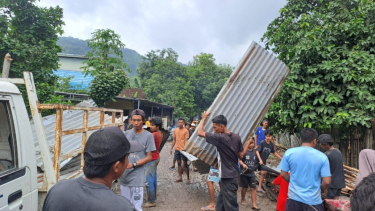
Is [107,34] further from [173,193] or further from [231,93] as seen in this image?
[231,93]

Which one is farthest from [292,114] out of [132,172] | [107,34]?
[107,34]

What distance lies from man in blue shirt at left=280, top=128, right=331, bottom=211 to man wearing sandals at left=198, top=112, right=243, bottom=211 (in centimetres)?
77

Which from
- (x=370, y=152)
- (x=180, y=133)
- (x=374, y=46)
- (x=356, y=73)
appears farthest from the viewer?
(x=180, y=133)

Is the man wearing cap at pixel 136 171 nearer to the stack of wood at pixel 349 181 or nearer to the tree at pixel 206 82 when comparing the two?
the stack of wood at pixel 349 181

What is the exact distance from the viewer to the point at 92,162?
1.36m

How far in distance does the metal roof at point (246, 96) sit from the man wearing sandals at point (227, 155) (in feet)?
1.65

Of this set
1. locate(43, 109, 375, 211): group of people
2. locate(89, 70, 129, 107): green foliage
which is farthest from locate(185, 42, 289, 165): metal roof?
locate(89, 70, 129, 107): green foliage

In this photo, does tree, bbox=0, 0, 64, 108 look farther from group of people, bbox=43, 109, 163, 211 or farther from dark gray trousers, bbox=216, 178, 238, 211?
group of people, bbox=43, 109, 163, 211

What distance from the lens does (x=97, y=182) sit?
1.39m

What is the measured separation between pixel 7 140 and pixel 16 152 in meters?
0.19

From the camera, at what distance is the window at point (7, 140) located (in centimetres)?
209

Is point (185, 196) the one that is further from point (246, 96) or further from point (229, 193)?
point (246, 96)

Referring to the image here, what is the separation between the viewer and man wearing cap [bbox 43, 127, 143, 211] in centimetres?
130

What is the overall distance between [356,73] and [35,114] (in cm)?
581
